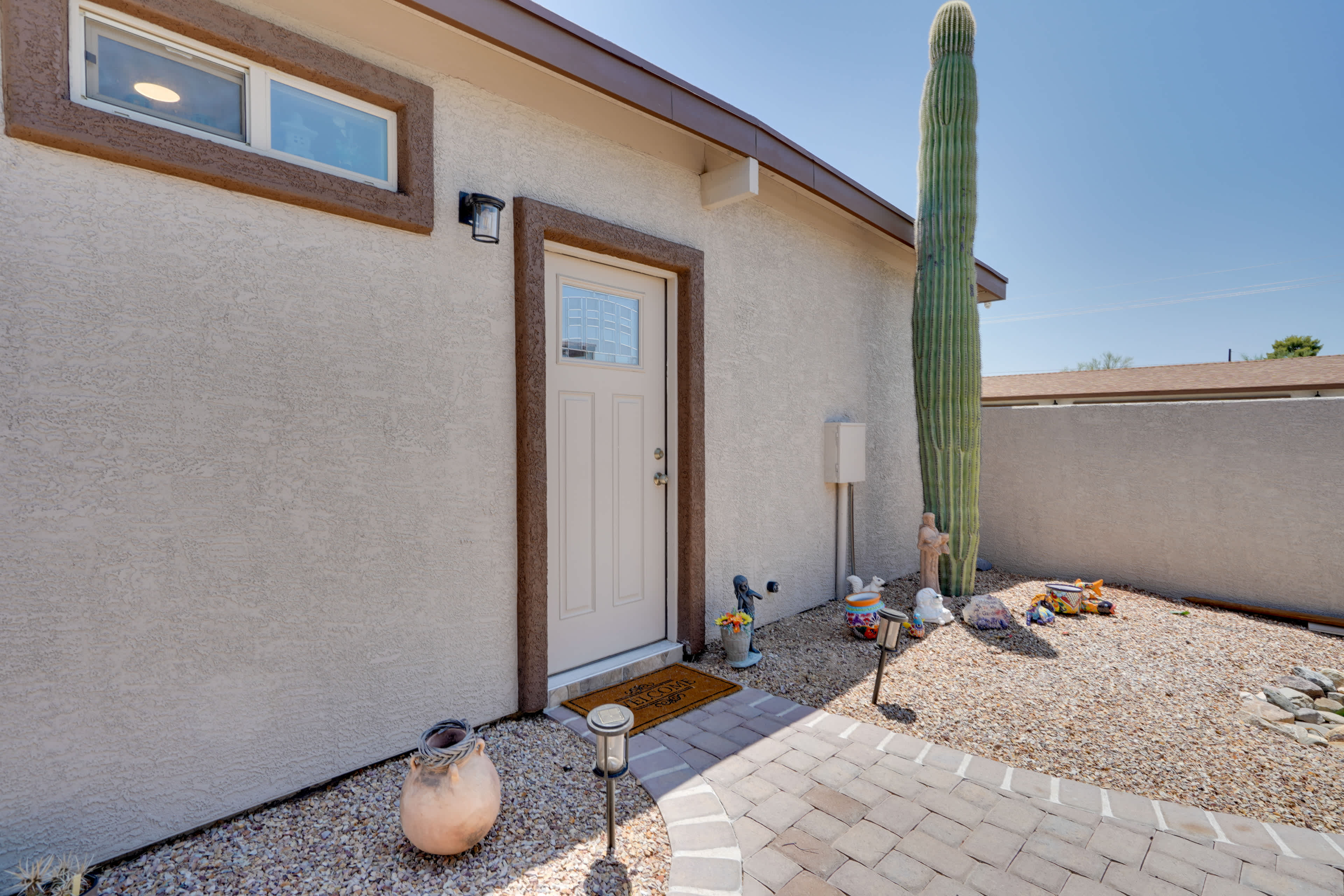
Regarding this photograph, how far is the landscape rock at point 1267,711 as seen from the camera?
312 cm

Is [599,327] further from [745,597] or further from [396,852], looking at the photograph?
[396,852]

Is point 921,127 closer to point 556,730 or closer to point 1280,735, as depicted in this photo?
point 1280,735

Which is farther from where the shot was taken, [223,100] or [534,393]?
[534,393]

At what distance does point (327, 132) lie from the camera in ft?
8.18

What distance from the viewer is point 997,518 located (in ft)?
22.7

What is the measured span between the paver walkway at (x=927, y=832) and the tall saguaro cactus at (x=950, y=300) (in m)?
3.19

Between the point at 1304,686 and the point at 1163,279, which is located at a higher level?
the point at 1163,279

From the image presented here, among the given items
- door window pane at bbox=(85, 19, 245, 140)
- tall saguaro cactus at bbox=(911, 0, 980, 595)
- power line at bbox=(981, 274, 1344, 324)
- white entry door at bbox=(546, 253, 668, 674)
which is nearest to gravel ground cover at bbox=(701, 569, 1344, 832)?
white entry door at bbox=(546, 253, 668, 674)

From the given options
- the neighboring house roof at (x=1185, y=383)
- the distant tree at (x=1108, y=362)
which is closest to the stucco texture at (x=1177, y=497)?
the neighboring house roof at (x=1185, y=383)

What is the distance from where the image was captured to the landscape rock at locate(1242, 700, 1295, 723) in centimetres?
312

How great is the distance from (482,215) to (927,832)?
11.0 feet

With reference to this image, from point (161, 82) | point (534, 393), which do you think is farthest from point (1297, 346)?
point (161, 82)

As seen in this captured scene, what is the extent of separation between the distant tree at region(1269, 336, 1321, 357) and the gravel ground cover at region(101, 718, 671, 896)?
1560 inches

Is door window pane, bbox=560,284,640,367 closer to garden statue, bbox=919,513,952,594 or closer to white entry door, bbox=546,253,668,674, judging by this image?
white entry door, bbox=546,253,668,674
